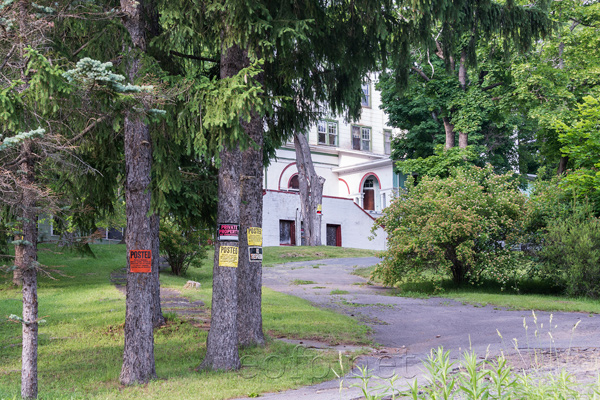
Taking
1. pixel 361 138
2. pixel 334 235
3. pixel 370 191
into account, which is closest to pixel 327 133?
pixel 361 138

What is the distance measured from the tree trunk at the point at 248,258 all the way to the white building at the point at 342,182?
2424 centimetres

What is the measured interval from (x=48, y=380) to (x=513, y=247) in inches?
622

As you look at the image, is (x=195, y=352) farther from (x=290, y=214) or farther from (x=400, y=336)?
(x=290, y=214)

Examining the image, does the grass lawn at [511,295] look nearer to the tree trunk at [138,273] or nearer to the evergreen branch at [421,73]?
the tree trunk at [138,273]

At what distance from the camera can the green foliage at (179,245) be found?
22.1 m

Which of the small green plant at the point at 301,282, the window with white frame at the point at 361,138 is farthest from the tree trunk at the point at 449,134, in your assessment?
the window with white frame at the point at 361,138

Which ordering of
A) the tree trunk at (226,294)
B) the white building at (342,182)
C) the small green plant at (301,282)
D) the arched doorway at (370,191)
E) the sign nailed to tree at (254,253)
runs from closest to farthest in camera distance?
1. the tree trunk at (226,294)
2. the sign nailed to tree at (254,253)
3. the small green plant at (301,282)
4. the white building at (342,182)
5. the arched doorway at (370,191)

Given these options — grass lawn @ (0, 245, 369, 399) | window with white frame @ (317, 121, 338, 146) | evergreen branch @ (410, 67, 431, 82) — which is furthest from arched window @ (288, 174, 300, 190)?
grass lawn @ (0, 245, 369, 399)

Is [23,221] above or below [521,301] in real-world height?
above

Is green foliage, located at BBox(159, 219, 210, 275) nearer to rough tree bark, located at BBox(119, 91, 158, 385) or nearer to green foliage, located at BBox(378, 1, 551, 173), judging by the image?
green foliage, located at BBox(378, 1, 551, 173)

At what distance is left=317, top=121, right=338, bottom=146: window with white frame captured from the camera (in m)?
48.4

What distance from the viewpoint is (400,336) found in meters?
12.0

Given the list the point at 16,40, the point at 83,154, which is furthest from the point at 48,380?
the point at 16,40

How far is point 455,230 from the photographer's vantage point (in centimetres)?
1894
